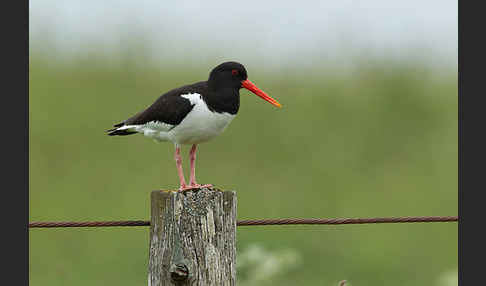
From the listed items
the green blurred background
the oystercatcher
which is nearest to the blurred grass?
the green blurred background

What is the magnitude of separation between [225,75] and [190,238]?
60.0 inches

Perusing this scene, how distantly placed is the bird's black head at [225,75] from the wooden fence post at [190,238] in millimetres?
1247

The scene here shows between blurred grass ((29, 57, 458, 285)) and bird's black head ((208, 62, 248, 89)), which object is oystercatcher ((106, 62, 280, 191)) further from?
blurred grass ((29, 57, 458, 285))

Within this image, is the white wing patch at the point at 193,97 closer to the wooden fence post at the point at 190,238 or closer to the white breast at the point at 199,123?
the white breast at the point at 199,123

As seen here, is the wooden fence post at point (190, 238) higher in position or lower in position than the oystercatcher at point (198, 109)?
lower

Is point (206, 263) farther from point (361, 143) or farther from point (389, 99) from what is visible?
point (389, 99)

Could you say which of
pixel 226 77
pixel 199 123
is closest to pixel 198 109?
pixel 199 123

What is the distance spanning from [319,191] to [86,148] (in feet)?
10.6

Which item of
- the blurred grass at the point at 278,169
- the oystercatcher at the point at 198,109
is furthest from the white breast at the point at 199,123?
the blurred grass at the point at 278,169

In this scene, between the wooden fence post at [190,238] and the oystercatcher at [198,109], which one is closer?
the wooden fence post at [190,238]

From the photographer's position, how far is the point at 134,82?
1185 cm

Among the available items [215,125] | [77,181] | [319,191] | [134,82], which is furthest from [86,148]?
[215,125]

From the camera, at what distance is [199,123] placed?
5555mm

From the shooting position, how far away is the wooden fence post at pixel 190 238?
4554 mm
